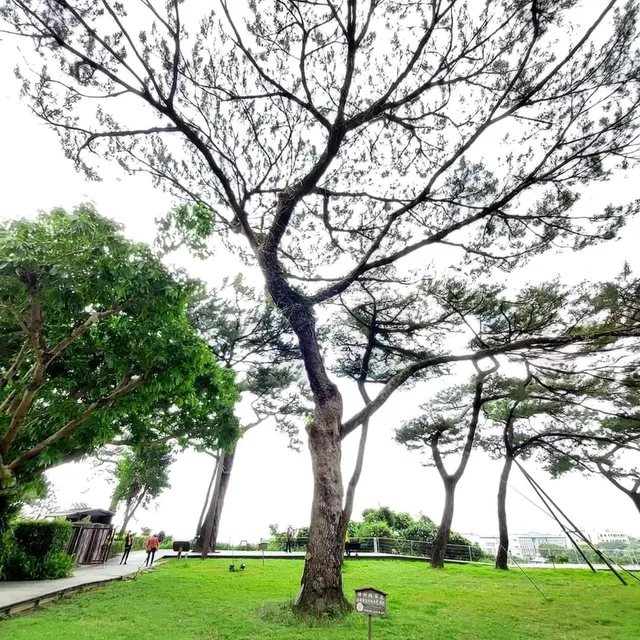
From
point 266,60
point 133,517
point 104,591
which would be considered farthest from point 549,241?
point 133,517

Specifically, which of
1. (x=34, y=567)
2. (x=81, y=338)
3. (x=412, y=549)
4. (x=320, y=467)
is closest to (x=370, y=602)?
(x=320, y=467)

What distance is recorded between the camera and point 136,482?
21.4 m

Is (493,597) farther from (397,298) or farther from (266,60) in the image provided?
(266,60)

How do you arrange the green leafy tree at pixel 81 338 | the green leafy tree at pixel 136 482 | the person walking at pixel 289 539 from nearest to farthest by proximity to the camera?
the green leafy tree at pixel 81 338, the person walking at pixel 289 539, the green leafy tree at pixel 136 482

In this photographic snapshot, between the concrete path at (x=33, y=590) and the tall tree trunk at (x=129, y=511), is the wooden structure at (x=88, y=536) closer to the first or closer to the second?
the concrete path at (x=33, y=590)

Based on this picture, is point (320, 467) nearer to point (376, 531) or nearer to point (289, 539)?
point (289, 539)

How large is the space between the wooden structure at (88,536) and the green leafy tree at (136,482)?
5.24m

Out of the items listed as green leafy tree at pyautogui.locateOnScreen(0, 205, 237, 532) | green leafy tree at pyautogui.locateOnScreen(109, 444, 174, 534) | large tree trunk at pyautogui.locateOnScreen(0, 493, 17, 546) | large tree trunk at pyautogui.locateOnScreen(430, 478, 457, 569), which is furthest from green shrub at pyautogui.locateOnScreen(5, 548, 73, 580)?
large tree trunk at pyautogui.locateOnScreen(430, 478, 457, 569)

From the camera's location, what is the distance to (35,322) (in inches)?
143

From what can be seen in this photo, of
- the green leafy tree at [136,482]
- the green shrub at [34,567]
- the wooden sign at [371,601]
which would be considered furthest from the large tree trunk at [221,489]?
the wooden sign at [371,601]

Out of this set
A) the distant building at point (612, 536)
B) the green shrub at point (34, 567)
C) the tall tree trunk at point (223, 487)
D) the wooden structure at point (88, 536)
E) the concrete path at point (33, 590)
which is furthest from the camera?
the tall tree trunk at point (223, 487)

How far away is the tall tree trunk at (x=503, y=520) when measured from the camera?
12.2 metres

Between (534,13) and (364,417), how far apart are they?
20.6 feet

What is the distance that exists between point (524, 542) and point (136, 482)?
21169mm
